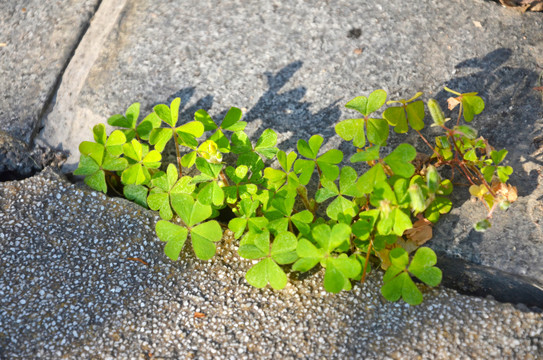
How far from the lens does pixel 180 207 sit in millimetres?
1591

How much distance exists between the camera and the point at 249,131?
1.82 m

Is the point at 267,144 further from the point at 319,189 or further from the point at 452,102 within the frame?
the point at 452,102

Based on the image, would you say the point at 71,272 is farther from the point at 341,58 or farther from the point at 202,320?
the point at 341,58

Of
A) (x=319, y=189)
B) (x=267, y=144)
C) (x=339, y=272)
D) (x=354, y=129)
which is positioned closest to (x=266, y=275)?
(x=339, y=272)

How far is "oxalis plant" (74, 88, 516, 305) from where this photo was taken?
1474 mm

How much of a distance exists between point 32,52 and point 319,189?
140cm

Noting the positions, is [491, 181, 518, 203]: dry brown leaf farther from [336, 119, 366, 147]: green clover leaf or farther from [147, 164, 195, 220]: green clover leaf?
[147, 164, 195, 220]: green clover leaf

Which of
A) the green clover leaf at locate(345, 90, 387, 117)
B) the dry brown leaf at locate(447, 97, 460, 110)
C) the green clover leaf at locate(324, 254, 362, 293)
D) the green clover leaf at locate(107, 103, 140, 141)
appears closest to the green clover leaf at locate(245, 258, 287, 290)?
the green clover leaf at locate(324, 254, 362, 293)

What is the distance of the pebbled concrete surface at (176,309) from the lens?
1392mm

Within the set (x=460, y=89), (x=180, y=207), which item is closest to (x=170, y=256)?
(x=180, y=207)

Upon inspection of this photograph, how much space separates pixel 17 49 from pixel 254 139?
1.16 meters

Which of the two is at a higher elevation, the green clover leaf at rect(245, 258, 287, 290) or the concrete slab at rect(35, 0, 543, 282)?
the concrete slab at rect(35, 0, 543, 282)

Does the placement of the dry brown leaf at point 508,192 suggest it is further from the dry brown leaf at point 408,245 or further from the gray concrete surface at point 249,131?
the dry brown leaf at point 408,245

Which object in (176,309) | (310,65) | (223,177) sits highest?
(310,65)
